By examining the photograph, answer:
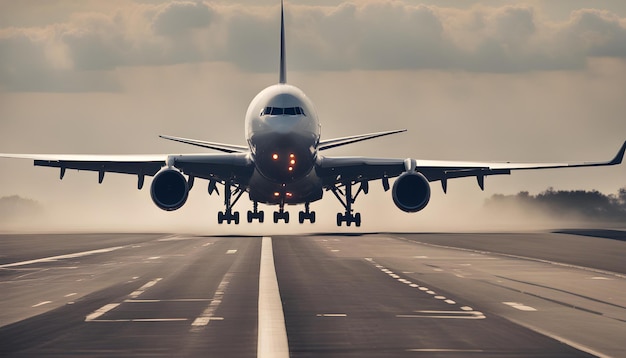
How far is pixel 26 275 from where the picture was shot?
30062 mm

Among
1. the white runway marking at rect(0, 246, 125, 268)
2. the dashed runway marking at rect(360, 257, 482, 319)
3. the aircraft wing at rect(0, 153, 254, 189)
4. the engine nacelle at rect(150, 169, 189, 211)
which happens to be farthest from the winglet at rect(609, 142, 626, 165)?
the dashed runway marking at rect(360, 257, 482, 319)

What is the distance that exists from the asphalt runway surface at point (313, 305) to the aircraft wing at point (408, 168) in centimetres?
1510

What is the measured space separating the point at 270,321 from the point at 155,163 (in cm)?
4041

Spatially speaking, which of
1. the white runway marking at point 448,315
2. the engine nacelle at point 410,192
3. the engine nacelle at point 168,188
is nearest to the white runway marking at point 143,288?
the white runway marking at point 448,315

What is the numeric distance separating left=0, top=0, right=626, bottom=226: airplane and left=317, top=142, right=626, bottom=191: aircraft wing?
52mm

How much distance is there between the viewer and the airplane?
50.4m

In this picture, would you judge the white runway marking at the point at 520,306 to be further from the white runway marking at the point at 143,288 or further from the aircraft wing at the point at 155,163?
the aircraft wing at the point at 155,163

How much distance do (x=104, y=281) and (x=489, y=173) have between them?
117 feet

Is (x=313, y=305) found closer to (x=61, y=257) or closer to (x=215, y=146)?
(x=61, y=257)

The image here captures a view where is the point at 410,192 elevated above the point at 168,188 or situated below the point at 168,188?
below

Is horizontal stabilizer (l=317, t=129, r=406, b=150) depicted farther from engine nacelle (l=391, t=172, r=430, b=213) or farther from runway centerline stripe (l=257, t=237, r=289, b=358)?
runway centerline stripe (l=257, t=237, r=289, b=358)

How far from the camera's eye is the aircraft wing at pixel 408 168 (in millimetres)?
55688

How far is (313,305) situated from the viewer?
20.8 meters

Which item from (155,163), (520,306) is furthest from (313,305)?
(155,163)
